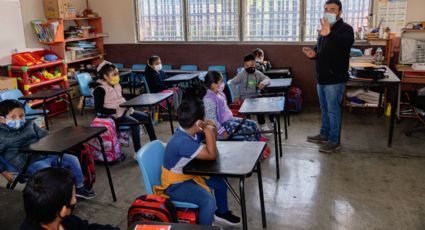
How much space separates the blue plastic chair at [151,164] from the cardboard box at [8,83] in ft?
13.5

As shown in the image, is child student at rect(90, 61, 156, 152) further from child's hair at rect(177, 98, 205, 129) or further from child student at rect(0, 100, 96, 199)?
child's hair at rect(177, 98, 205, 129)

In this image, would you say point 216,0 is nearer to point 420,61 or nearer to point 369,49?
point 369,49

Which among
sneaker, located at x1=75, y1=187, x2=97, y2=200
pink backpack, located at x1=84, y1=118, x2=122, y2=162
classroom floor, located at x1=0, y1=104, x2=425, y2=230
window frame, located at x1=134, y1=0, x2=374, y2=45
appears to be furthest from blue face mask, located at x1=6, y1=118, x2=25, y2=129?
window frame, located at x1=134, y1=0, x2=374, y2=45

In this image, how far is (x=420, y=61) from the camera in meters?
5.61

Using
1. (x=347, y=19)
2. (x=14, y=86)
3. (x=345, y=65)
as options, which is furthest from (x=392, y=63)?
(x=14, y=86)

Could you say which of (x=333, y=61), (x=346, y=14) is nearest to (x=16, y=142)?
(x=333, y=61)

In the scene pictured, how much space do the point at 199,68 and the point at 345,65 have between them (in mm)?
3682

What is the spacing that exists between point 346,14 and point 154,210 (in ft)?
17.8

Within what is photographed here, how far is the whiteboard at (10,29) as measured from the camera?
588cm

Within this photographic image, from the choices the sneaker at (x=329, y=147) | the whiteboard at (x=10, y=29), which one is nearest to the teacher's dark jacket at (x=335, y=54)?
the sneaker at (x=329, y=147)

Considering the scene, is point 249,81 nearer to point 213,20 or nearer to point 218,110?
point 218,110

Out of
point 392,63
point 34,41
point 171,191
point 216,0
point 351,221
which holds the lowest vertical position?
point 351,221

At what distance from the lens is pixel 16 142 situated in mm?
3139

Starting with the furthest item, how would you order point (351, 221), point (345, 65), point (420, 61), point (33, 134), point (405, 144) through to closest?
point (420, 61), point (405, 144), point (345, 65), point (33, 134), point (351, 221)
